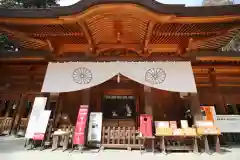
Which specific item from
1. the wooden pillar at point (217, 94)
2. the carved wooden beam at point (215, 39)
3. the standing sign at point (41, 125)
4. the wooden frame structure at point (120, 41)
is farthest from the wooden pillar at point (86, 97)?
the wooden pillar at point (217, 94)

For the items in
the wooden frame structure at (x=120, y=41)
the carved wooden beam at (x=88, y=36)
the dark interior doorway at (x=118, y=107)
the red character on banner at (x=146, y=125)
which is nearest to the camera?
the wooden frame structure at (x=120, y=41)

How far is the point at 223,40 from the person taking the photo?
21.2 feet

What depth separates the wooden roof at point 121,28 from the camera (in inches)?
188

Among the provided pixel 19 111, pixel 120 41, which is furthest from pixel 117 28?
pixel 19 111

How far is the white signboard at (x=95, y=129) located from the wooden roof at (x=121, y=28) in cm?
198

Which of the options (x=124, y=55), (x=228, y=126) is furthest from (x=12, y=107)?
(x=228, y=126)

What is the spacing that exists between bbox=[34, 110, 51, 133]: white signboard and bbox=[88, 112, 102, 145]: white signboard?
4.42ft

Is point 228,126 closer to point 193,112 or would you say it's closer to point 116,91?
point 193,112

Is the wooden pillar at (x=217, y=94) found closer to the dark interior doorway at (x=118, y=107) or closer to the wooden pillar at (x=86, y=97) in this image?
the dark interior doorway at (x=118, y=107)

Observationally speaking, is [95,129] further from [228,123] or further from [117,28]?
[228,123]

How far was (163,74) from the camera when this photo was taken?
578 cm

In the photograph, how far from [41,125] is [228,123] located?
6.44 meters

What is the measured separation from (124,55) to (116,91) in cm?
142

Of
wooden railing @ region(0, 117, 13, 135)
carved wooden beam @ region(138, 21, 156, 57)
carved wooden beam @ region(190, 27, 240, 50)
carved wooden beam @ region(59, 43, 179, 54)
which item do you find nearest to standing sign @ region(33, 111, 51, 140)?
carved wooden beam @ region(59, 43, 179, 54)
